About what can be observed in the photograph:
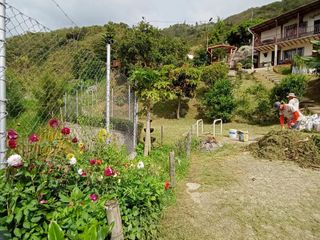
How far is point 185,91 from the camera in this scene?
651 inches

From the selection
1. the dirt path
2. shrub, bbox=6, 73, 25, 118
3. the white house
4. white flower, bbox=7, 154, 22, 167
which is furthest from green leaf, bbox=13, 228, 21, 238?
the white house

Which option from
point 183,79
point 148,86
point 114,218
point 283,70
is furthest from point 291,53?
point 114,218

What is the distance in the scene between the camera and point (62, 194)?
6.60 ft

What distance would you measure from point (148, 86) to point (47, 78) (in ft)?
9.62

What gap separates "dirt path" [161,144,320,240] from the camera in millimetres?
2906

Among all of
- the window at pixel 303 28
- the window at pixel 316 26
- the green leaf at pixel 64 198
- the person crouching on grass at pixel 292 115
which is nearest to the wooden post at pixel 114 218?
the green leaf at pixel 64 198

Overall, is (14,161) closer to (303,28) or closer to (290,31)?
(303,28)

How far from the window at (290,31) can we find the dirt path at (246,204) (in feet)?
73.5

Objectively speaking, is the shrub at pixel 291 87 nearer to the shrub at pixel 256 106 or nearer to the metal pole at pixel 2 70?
the shrub at pixel 256 106

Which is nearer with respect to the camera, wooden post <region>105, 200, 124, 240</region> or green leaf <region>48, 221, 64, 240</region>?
green leaf <region>48, 221, 64, 240</region>

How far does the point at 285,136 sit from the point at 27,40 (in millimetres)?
6646

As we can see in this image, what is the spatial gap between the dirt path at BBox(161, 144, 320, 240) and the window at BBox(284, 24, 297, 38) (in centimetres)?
2239

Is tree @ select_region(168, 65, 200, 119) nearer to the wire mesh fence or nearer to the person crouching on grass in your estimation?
the person crouching on grass

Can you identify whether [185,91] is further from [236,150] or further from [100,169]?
[100,169]
